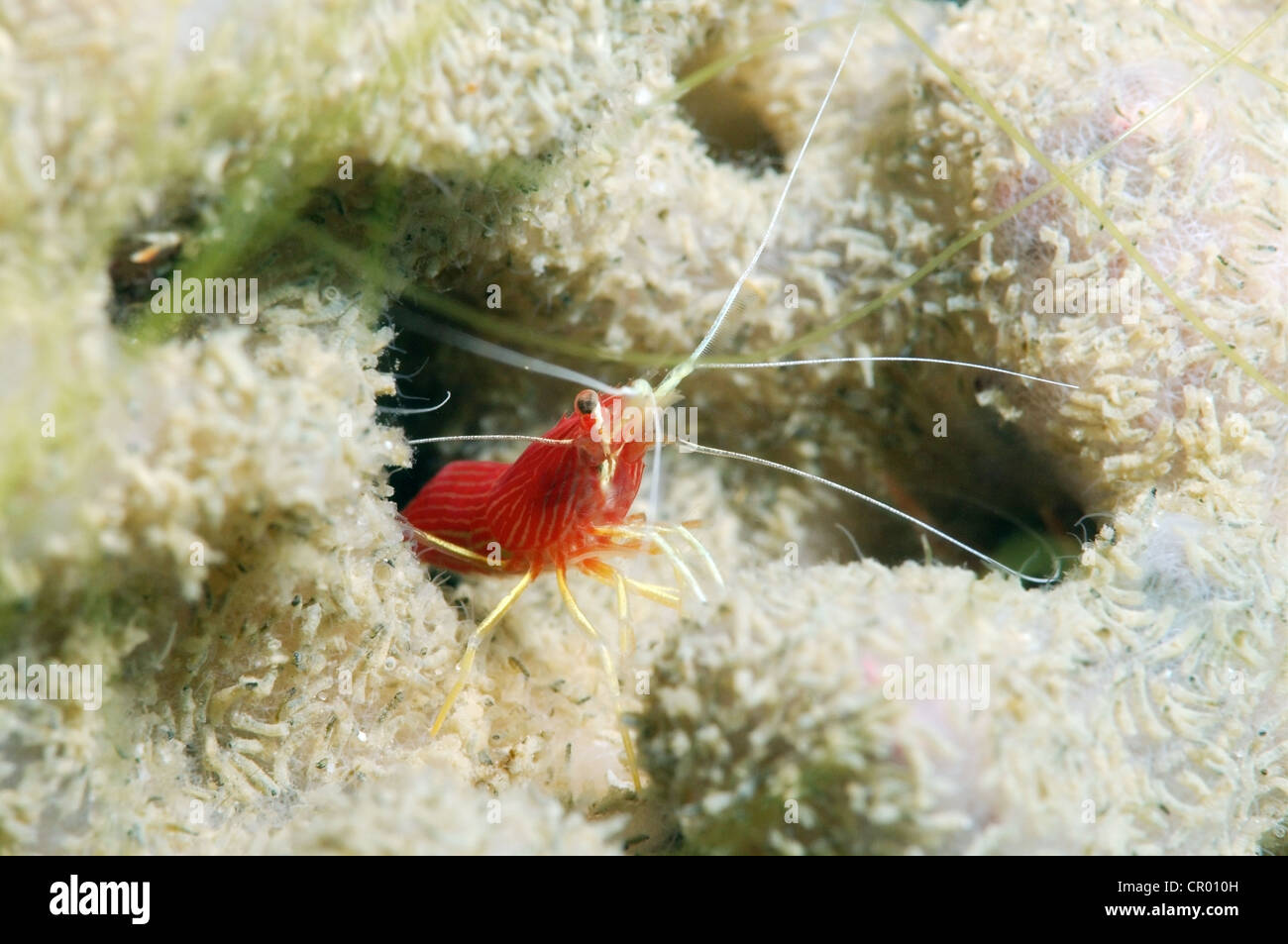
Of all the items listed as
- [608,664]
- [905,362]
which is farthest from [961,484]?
[608,664]

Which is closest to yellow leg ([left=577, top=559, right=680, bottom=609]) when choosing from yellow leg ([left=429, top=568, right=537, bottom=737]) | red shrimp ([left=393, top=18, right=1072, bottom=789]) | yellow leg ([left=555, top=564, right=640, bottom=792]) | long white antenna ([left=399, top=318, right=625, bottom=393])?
red shrimp ([left=393, top=18, right=1072, bottom=789])

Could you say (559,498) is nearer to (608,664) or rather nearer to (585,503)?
(585,503)

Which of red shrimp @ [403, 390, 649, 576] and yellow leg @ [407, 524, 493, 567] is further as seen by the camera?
yellow leg @ [407, 524, 493, 567]

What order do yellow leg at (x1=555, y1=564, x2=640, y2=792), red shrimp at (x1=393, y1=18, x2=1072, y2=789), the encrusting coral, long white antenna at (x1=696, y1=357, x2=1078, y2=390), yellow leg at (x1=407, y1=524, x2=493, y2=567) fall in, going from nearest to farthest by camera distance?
the encrusting coral, yellow leg at (x1=555, y1=564, x2=640, y2=792), long white antenna at (x1=696, y1=357, x2=1078, y2=390), red shrimp at (x1=393, y1=18, x2=1072, y2=789), yellow leg at (x1=407, y1=524, x2=493, y2=567)

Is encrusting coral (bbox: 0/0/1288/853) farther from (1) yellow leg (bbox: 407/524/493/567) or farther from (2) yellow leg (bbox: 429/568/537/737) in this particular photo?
(1) yellow leg (bbox: 407/524/493/567)

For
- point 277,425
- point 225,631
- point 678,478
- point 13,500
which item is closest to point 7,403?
point 13,500

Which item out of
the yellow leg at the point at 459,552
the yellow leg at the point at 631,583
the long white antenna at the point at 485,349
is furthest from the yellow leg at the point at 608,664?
the long white antenna at the point at 485,349
